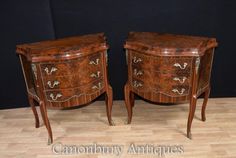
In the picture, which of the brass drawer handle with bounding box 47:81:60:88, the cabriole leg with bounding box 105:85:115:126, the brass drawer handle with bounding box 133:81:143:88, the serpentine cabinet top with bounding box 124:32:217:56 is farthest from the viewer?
the cabriole leg with bounding box 105:85:115:126

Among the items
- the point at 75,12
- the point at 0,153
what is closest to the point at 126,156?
the point at 0,153

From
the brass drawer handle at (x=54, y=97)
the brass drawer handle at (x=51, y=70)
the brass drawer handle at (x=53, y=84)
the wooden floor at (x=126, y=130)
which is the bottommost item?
the wooden floor at (x=126, y=130)

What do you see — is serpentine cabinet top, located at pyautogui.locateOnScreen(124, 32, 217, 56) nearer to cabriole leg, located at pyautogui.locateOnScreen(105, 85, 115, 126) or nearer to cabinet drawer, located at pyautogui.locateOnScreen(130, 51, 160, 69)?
cabinet drawer, located at pyautogui.locateOnScreen(130, 51, 160, 69)

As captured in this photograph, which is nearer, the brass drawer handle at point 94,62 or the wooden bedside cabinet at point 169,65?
the wooden bedside cabinet at point 169,65

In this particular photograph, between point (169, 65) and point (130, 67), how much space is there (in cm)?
35

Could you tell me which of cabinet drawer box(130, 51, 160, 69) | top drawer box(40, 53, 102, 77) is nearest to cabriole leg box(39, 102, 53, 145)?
top drawer box(40, 53, 102, 77)

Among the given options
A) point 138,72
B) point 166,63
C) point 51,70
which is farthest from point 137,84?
point 51,70

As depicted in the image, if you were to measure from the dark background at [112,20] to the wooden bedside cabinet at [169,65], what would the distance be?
36 cm

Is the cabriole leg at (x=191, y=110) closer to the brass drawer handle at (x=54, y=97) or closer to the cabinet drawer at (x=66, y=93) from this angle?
the cabinet drawer at (x=66, y=93)

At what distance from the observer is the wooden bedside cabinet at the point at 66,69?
1969mm

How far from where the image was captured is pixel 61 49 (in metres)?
1.99

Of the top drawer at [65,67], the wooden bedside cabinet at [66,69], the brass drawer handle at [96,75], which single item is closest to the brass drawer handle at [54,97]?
the wooden bedside cabinet at [66,69]

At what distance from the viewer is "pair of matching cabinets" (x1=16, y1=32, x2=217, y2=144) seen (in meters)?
1.96

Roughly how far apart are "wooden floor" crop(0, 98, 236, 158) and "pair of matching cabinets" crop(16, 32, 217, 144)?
23cm
